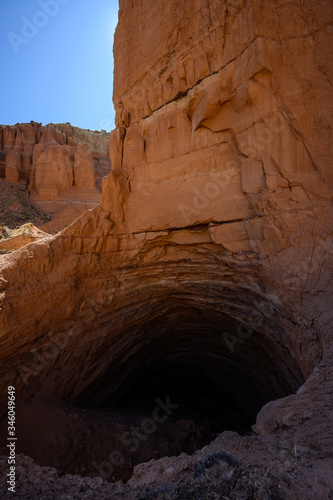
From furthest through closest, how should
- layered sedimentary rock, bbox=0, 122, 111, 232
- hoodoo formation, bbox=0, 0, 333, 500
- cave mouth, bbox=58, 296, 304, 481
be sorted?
layered sedimentary rock, bbox=0, 122, 111, 232
cave mouth, bbox=58, 296, 304, 481
hoodoo formation, bbox=0, 0, 333, 500

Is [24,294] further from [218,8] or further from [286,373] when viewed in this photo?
[218,8]

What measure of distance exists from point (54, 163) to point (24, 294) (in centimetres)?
2474

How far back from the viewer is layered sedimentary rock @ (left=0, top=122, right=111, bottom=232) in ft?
84.5

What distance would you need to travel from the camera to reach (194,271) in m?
5.88

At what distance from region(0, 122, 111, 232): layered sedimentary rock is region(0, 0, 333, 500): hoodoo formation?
19.5 metres

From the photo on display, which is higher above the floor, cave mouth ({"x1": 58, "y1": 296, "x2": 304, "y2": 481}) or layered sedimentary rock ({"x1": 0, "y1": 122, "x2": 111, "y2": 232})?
layered sedimentary rock ({"x1": 0, "y1": 122, "x2": 111, "y2": 232})

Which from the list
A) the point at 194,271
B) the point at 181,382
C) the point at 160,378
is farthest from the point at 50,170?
the point at 194,271

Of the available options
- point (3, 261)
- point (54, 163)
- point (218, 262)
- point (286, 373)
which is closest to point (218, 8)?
point (218, 262)

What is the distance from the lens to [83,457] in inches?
185

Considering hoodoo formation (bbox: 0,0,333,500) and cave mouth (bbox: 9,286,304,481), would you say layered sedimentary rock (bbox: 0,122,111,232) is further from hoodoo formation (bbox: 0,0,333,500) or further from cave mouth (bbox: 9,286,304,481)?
hoodoo formation (bbox: 0,0,333,500)

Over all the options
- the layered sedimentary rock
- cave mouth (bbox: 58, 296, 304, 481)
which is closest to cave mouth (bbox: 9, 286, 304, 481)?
cave mouth (bbox: 58, 296, 304, 481)

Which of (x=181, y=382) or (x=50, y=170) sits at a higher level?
(x=50, y=170)

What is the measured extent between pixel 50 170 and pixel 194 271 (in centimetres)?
2509

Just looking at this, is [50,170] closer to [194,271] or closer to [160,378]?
[160,378]
